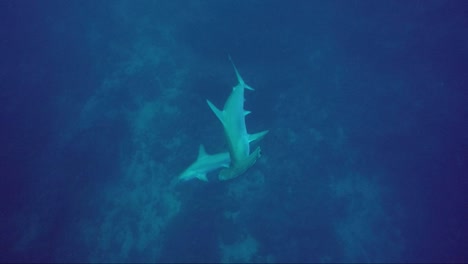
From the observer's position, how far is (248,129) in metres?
12.4

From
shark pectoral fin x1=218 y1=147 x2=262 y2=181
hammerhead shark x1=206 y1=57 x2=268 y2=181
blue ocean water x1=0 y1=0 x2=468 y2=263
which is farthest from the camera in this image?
blue ocean water x1=0 y1=0 x2=468 y2=263

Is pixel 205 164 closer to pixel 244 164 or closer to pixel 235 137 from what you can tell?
pixel 244 164

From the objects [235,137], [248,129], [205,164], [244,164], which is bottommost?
[244,164]

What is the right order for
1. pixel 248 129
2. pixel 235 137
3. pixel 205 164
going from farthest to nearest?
pixel 248 129 → pixel 205 164 → pixel 235 137

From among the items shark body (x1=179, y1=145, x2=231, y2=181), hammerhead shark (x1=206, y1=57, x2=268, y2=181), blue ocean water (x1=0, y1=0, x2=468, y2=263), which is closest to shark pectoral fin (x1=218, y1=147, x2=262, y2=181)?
hammerhead shark (x1=206, y1=57, x2=268, y2=181)

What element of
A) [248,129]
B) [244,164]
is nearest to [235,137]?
[244,164]

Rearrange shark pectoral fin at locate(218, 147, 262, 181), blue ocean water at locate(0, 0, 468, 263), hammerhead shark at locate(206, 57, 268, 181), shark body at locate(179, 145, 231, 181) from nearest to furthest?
hammerhead shark at locate(206, 57, 268, 181), shark pectoral fin at locate(218, 147, 262, 181), shark body at locate(179, 145, 231, 181), blue ocean water at locate(0, 0, 468, 263)

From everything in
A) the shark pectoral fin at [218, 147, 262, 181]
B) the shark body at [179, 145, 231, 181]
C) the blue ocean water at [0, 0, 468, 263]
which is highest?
the blue ocean water at [0, 0, 468, 263]

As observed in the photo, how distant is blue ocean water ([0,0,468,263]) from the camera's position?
10.6 m

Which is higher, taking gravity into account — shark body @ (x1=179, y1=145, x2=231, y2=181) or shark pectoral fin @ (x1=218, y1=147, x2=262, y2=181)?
shark body @ (x1=179, y1=145, x2=231, y2=181)

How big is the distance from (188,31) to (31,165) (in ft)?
34.0

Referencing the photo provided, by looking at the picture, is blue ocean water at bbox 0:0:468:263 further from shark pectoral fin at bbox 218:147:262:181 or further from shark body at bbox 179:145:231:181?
shark pectoral fin at bbox 218:147:262:181

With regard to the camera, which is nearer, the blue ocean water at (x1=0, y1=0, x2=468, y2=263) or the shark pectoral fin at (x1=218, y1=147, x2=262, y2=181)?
the shark pectoral fin at (x1=218, y1=147, x2=262, y2=181)

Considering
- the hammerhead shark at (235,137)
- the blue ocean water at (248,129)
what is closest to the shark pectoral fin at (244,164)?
the hammerhead shark at (235,137)
